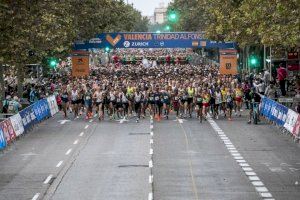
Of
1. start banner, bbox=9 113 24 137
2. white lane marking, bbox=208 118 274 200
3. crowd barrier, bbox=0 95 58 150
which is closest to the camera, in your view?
white lane marking, bbox=208 118 274 200

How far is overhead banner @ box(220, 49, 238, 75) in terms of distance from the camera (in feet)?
219

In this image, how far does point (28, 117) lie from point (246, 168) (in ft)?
51.4

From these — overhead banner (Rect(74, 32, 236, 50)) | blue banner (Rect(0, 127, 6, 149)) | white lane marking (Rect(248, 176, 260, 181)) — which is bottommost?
white lane marking (Rect(248, 176, 260, 181))

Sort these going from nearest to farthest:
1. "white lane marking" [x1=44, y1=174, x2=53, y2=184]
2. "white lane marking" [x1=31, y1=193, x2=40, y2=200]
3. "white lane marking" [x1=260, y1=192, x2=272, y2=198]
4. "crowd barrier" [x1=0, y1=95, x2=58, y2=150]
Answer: "white lane marking" [x1=260, y1=192, x2=272, y2=198], "white lane marking" [x1=31, y1=193, x2=40, y2=200], "white lane marking" [x1=44, y1=174, x2=53, y2=184], "crowd barrier" [x1=0, y1=95, x2=58, y2=150]

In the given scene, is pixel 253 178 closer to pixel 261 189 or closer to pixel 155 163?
pixel 261 189

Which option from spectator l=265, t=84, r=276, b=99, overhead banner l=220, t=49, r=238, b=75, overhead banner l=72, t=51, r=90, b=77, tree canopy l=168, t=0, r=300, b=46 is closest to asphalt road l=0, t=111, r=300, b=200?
tree canopy l=168, t=0, r=300, b=46

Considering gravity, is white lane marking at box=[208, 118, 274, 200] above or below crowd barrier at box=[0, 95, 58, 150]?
below

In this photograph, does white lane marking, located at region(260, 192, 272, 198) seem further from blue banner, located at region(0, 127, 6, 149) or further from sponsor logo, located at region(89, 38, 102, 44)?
sponsor logo, located at region(89, 38, 102, 44)

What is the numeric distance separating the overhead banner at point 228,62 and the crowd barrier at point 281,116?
21.2 m

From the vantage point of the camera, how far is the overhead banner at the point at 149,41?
69250 millimetres

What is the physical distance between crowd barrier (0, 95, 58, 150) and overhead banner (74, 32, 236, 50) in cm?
1880

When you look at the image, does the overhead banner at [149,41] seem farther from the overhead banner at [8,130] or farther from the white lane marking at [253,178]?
the white lane marking at [253,178]

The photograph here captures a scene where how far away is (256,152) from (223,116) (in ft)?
48.2

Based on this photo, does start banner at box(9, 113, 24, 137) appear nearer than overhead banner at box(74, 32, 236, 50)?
Yes
